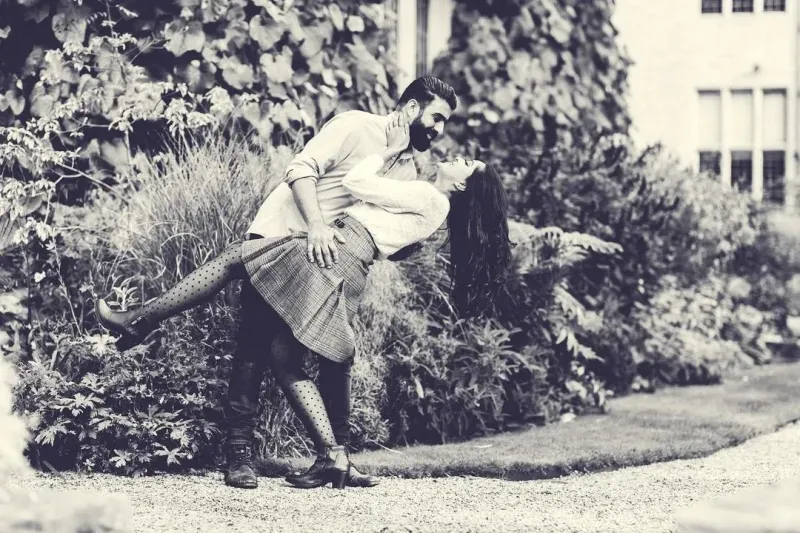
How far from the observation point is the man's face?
511 cm

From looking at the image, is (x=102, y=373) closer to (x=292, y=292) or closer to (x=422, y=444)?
(x=292, y=292)

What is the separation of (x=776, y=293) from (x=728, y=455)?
18.1 ft

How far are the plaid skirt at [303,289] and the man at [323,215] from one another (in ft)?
0.46

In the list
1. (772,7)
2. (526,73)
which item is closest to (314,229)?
(526,73)

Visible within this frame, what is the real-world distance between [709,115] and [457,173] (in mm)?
10363

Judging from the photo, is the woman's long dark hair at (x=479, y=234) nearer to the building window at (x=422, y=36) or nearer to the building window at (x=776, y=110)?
the building window at (x=422, y=36)

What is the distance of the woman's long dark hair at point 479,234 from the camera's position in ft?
17.4

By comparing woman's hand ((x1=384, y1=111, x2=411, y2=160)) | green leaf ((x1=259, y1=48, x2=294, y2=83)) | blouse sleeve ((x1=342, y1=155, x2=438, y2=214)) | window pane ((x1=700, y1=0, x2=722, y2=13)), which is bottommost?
blouse sleeve ((x1=342, y1=155, x2=438, y2=214))

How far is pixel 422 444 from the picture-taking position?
6312 millimetres

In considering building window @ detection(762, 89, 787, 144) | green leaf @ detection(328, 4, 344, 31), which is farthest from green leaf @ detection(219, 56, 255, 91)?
building window @ detection(762, 89, 787, 144)

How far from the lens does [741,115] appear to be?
14.8m

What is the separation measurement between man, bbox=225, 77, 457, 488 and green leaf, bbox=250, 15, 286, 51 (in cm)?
241

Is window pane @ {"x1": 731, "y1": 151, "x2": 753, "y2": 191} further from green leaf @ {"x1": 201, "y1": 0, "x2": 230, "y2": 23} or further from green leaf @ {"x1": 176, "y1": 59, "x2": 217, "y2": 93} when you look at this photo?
green leaf @ {"x1": 176, "y1": 59, "x2": 217, "y2": 93}

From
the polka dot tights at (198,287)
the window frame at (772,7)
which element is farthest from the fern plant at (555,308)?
the window frame at (772,7)
